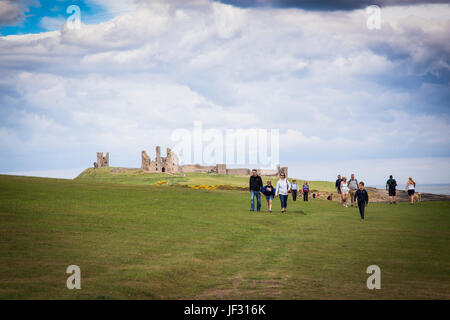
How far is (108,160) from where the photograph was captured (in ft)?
417

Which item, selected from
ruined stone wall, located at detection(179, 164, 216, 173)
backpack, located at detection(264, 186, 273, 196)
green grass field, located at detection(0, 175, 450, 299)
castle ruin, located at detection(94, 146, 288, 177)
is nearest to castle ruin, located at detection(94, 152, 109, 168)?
castle ruin, located at detection(94, 146, 288, 177)

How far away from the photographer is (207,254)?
1476cm

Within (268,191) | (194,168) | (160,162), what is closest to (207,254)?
(268,191)

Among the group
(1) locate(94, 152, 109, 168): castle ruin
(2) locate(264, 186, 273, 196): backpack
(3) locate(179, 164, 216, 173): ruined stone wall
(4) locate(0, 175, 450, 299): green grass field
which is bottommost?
(4) locate(0, 175, 450, 299): green grass field

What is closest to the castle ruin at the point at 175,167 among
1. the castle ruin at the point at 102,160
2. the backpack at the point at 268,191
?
the castle ruin at the point at 102,160

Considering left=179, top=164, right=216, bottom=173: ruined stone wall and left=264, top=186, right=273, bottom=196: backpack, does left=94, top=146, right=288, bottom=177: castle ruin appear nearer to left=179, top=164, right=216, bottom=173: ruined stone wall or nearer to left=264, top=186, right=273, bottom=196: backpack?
left=179, top=164, right=216, bottom=173: ruined stone wall

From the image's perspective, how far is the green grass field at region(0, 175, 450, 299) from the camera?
33.4 ft

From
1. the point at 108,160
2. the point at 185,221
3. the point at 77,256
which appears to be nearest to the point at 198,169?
the point at 108,160

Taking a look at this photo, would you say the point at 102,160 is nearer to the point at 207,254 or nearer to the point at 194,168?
the point at 194,168

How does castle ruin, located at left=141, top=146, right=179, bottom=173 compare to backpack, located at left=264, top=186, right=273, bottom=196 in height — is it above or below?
above

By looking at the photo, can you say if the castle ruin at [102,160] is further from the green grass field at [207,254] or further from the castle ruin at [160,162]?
the green grass field at [207,254]
